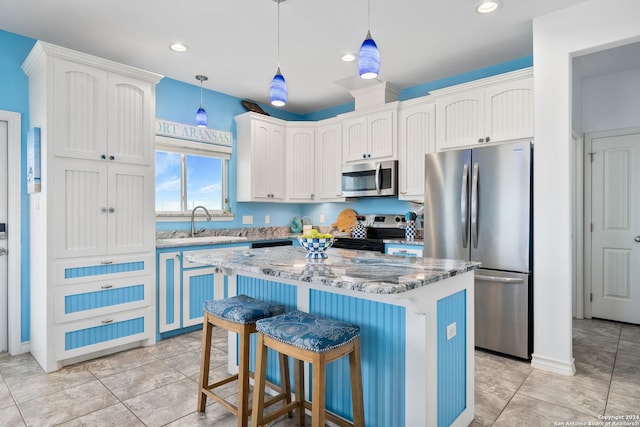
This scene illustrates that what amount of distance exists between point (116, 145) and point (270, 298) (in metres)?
1.90

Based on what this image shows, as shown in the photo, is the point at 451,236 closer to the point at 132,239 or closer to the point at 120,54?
the point at 132,239

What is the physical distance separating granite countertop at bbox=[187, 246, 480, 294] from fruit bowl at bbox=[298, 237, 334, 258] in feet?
0.17

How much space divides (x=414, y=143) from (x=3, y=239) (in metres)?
3.89

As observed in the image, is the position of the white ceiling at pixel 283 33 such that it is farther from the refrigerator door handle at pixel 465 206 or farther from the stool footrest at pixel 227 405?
the stool footrest at pixel 227 405

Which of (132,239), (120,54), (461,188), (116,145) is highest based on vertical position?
(120,54)

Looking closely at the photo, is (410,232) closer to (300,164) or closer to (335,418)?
(300,164)

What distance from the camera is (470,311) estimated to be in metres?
2.08

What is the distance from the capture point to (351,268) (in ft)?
5.95

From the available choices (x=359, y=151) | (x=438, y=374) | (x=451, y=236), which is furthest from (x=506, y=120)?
(x=438, y=374)

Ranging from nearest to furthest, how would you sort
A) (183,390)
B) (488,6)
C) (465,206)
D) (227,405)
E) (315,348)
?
1. (315,348)
2. (227,405)
3. (183,390)
4. (488,6)
5. (465,206)

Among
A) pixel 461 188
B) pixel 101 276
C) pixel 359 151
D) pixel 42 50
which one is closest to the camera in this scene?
pixel 42 50

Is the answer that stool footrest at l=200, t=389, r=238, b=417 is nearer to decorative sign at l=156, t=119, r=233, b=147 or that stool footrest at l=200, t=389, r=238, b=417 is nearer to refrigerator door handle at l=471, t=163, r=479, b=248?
refrigerator door handle at l=471, t=163, r=479, b=248

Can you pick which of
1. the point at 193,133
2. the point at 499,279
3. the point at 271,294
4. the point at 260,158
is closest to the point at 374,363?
the point at 271,294

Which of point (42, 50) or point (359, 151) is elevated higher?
point (42, 50)
